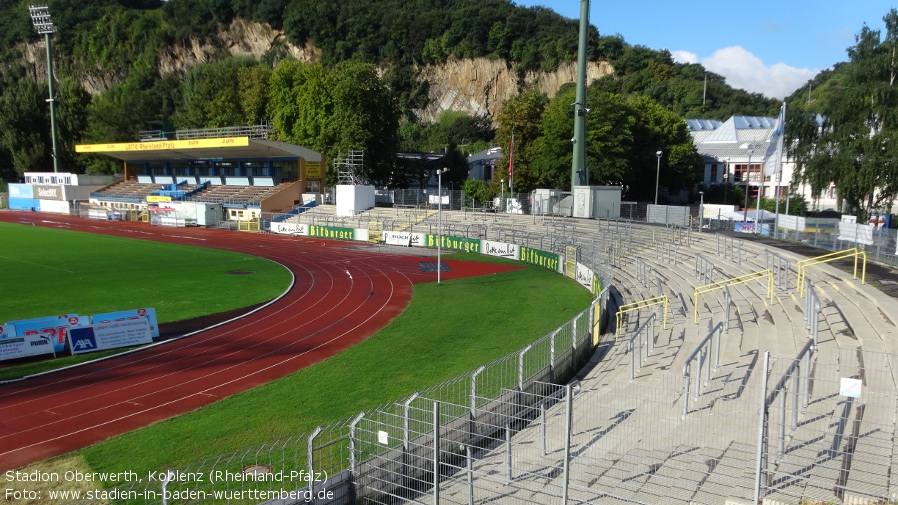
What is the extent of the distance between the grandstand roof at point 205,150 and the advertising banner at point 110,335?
40396 mm

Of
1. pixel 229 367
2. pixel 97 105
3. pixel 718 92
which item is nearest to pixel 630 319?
pixel 229 367

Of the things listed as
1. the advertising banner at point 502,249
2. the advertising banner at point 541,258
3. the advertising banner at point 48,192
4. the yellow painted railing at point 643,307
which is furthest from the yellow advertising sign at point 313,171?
the yellow painted railing at point 643,307

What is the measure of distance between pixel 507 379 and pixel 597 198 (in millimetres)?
33818

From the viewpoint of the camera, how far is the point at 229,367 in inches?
663

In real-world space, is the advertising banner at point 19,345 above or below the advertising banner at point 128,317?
below

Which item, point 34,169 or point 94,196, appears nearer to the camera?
point 94,196

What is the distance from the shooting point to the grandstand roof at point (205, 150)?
191ft

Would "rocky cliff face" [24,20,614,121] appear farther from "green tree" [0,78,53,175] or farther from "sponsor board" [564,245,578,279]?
"sponsor board" [564,245,578,279]

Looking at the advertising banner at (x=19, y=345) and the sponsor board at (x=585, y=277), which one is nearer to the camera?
the advertising banner at (x=19, y=345)

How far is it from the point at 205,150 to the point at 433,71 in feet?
254

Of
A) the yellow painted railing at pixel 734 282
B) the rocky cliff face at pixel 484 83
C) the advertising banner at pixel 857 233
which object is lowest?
the yellow painted railing at pixel 734 282

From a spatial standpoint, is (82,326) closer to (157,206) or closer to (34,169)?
(157,206)

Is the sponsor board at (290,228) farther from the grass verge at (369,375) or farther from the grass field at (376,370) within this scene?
the grass verge at (369,375)

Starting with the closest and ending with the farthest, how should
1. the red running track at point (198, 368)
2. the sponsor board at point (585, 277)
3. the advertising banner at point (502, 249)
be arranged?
the red running track at point (198, 368) → the sponsor board at point (585, 277) → the advertising banner at point (502, 249)
